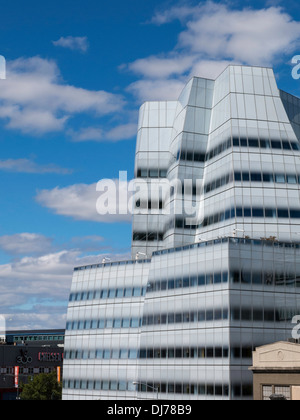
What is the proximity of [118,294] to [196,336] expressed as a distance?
26333mm

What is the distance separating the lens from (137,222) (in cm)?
12019

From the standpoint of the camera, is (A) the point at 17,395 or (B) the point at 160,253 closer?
(B) the point at 160,253

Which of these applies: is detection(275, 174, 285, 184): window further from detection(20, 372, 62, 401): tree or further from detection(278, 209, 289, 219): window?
detection(20, 372, 62, 401): tree

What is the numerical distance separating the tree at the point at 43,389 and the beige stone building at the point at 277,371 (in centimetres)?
8961

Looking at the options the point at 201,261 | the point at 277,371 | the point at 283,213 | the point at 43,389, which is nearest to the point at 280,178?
the point at 283,213

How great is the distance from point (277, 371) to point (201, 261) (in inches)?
836

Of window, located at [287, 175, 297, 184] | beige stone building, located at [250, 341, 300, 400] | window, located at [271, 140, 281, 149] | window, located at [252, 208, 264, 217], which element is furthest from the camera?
window, located at [271, 140, 281, 149]

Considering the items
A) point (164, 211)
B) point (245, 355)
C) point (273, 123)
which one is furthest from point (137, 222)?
point (245, 355)

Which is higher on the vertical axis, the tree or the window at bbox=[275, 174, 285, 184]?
the window at bbox=[275, 174, 285, 184]

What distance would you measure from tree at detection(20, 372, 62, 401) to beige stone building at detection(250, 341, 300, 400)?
8961 centimetres

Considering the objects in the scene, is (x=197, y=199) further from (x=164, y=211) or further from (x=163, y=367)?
(x=163, y=367)

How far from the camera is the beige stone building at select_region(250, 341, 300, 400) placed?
71.4m

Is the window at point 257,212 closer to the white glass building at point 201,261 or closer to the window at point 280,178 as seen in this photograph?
the white glass building at point 201,261

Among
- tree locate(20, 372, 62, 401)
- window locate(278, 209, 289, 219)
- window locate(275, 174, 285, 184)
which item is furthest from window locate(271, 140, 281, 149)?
tree locate(20, 372, 62, 401)
